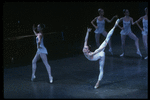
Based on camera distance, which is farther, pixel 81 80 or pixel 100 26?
pixel 100 26

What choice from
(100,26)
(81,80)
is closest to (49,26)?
(100,26)

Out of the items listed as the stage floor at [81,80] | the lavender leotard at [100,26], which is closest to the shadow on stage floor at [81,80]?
the stage floor at [81,80]

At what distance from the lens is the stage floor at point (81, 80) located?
752 centimetres

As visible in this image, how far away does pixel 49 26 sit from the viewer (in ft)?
53.0

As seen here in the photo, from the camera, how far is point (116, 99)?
23.0ft

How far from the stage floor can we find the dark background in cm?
145

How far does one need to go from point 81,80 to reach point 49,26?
25.8ft

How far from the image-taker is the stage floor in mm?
7523

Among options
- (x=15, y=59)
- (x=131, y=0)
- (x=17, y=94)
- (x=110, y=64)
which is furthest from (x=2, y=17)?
(x=131, y=0)

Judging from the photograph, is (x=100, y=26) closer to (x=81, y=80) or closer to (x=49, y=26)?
(x=81, y=80)

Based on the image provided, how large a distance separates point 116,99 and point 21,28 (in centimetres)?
908

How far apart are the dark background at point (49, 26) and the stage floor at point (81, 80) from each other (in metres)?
1.45

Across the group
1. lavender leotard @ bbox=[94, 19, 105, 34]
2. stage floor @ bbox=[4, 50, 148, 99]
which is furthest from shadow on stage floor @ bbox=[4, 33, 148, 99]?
lavender leotard @ bbox=[94, 19, 105, 34]

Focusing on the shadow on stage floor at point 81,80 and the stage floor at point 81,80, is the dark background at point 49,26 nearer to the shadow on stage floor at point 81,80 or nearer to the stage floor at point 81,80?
the shadow on stage floor at point 81,80
